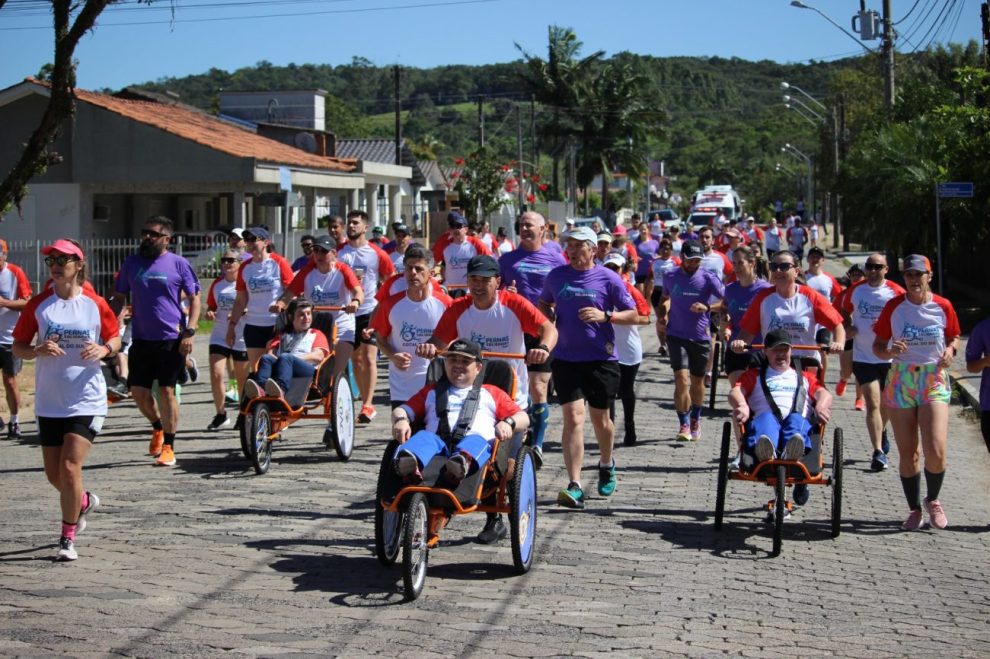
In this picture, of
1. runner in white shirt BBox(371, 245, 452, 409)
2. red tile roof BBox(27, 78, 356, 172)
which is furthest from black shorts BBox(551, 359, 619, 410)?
red tile roof BBox(27, 78, 356, 172)

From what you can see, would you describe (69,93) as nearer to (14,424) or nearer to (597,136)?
(14,424)

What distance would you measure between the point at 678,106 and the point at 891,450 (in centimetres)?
17929

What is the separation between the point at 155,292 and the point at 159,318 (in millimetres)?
232

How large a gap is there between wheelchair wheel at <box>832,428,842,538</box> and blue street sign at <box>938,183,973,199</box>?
1705cm

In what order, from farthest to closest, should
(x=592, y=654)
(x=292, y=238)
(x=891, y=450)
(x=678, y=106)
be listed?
(x=678, y=106), (x=292, y=238), (x=891, y=450), (x=592, y=654)

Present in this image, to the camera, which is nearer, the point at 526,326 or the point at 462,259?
the point at 526,326

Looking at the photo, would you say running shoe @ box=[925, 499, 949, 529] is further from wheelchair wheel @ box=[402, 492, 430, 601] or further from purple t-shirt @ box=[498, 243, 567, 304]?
purple t-shirt @ box=[498, 243, 567, 304]

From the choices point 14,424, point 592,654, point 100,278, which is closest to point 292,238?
point 100,278

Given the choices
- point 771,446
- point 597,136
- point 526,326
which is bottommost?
point 771,446

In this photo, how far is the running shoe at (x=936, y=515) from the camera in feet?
32.0

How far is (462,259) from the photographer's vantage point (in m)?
17.5

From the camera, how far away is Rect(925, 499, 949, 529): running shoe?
9758 millimetres

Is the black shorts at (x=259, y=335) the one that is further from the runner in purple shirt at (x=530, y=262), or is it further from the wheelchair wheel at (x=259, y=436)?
the runner in purple shirt at (x=530, y=262)

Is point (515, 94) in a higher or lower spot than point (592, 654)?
higher
